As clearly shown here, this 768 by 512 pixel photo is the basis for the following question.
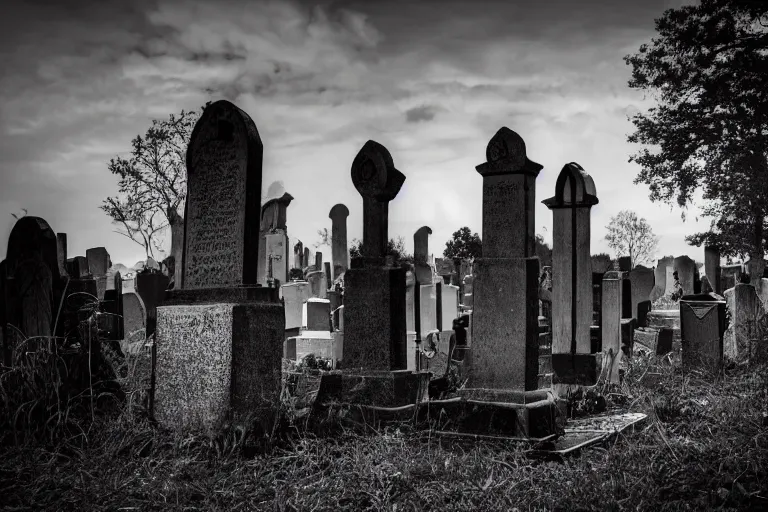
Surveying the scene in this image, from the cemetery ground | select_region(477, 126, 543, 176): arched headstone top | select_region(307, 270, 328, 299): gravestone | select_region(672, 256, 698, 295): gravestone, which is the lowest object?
the cemetery ground

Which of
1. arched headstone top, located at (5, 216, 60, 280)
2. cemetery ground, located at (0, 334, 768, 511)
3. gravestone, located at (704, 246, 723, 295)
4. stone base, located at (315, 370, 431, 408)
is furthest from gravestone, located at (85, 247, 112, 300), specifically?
gravestone, located at (704, 246, 723, 295)

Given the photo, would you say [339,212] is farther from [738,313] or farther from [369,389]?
[369,389]

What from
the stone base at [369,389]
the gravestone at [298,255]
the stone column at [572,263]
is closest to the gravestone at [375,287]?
the stone base at [369,389]

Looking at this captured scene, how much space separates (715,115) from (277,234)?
14.2 meters

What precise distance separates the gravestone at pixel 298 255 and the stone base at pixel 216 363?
A: 23.9 m

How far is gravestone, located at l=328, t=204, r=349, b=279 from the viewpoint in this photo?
23.8 meters

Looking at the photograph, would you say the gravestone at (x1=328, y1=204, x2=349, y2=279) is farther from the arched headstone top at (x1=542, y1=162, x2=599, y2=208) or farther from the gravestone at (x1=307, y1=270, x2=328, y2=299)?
the arched headstone top at (x1=542, y1=162, x2=599, y2=208)

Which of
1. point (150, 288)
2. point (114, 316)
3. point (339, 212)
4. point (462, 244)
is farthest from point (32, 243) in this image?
point (462, 244)

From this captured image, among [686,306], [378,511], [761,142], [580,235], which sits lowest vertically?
[378,511]

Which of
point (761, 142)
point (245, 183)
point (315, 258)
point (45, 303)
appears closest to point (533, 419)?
point (245, 183)

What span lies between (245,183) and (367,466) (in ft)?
7.78

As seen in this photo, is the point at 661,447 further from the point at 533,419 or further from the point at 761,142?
the point at 761,142

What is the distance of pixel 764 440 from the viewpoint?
464cm

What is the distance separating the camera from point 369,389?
21.0 feet
